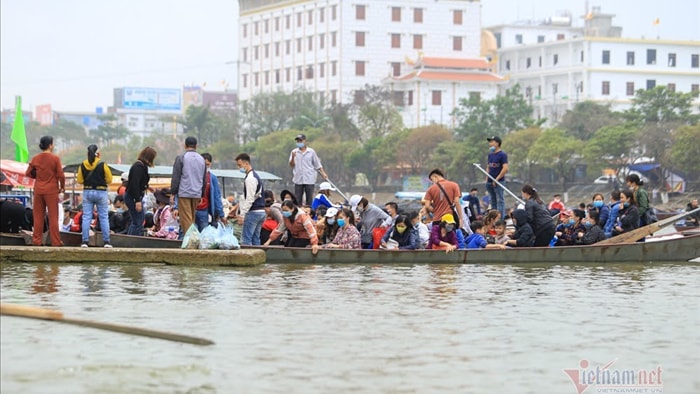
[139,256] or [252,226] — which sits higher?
[252,226]

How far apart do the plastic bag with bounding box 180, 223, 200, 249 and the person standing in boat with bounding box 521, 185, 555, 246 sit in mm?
4778

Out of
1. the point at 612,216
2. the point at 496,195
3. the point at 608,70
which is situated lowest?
the point at 612,216

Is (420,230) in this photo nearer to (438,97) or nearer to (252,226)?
(252,226)

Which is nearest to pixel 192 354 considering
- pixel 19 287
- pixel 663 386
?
pixel 663 386

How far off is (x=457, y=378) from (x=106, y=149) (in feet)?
345

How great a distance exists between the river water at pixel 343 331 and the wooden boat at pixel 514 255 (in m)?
1.09

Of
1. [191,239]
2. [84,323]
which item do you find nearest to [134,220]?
[191,239]

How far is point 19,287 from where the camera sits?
43.3 ft

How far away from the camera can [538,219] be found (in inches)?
715

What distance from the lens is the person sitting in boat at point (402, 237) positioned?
1770cm

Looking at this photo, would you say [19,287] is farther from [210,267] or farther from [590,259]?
[590,259]

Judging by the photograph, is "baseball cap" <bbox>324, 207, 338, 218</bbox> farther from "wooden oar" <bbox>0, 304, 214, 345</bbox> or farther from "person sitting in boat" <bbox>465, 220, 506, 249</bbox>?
"wooden oar" <bbox>0, 304, 214, 345</bbox>

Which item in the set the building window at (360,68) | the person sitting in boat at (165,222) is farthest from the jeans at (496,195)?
the building window at (360,68)

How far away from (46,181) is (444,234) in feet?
18.1
